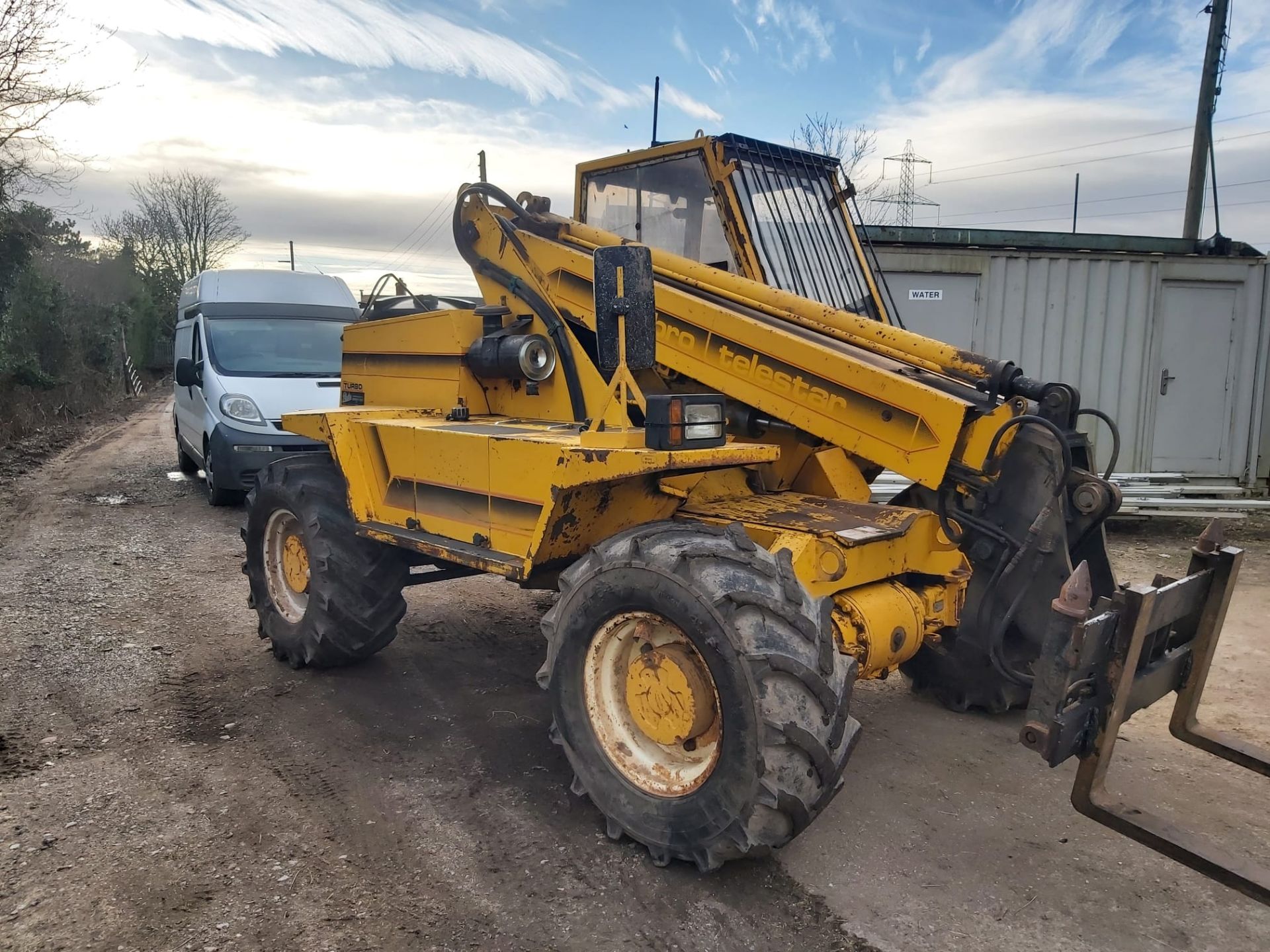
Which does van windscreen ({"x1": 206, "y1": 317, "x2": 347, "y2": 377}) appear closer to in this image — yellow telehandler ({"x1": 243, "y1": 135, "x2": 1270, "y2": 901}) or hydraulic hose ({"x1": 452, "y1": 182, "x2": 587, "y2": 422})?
yellow telehandler ({"x1": 243, "y1": 135, "x2": 1270, "y2": 901})

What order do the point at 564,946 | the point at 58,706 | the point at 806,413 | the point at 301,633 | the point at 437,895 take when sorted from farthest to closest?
the point at 301,633
the point at 58,706
the point at 806,413
the point at 437,895
the point at 564,946

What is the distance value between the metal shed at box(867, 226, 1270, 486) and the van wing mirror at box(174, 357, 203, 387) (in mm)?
7691

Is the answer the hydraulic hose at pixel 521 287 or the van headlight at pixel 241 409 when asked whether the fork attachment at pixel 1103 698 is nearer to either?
the hydraulic hose at pixel 521 287

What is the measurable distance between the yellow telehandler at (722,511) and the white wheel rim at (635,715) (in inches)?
0.4

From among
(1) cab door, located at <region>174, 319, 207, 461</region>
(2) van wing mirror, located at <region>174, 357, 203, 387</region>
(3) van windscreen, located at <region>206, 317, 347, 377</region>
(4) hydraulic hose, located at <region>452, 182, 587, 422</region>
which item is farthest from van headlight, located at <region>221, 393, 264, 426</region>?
(4) hydraulic hose, located at <region>452, 182, 587, 422</region>

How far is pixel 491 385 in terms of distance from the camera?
4945 millimetres

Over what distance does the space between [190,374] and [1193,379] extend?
37.5ft

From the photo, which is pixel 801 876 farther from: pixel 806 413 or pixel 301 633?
pixel 301 633

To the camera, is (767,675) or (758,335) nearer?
(767,675)

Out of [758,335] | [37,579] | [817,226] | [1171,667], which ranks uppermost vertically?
[817,226]

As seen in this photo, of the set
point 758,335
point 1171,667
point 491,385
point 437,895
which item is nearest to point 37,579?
point 491,385

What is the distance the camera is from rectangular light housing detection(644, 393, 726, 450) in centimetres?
338

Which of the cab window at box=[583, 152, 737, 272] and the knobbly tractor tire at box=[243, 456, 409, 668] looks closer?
the cab window at box=[583, 152, 737, 272]

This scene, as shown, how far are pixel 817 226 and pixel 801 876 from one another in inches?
135
